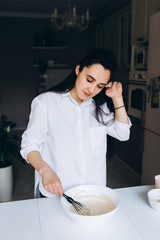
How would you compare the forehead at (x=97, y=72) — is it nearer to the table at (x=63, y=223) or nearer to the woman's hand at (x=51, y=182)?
the woman's hand at (x=51, y=182)

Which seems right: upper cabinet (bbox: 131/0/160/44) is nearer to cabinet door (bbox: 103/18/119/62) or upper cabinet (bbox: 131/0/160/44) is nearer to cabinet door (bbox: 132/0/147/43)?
cabinet door (bbox: 132/0/147/43)

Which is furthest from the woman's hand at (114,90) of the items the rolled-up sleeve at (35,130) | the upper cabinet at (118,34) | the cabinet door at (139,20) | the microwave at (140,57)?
the upper cabinet at (118,34)

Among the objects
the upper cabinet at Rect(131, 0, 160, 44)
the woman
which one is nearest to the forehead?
the woman

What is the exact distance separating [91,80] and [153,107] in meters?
1.38

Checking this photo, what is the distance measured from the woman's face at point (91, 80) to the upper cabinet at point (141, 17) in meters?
1.72

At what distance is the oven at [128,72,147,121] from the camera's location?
2697 mm

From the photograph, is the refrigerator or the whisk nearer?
the whisk

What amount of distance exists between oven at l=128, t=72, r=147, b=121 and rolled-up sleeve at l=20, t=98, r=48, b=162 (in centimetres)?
168

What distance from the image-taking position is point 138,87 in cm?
281

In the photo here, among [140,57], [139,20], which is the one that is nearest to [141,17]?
[139,20]

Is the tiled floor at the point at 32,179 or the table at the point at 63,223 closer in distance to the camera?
the table at the point at 63,223

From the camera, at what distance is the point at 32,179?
3180 mm

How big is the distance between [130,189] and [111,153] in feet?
1.10

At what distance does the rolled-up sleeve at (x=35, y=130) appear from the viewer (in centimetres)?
115
